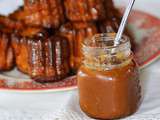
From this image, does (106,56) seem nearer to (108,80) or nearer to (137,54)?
(108,80)

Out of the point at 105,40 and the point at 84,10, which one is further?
the point at 84,10

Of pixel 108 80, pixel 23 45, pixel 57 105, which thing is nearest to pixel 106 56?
pixel 108 80

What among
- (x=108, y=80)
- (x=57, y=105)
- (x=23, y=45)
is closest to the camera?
(x=108, y=80)

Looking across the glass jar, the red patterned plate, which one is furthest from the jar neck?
the red patterned plate

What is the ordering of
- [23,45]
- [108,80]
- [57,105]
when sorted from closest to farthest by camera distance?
[108,80], [57,105], [23,45]

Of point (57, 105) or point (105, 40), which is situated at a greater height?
point (105, 40)

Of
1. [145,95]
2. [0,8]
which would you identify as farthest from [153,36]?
[0,8]

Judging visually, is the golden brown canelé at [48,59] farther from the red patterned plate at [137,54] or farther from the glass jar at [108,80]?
the glass jar at [108,80]
